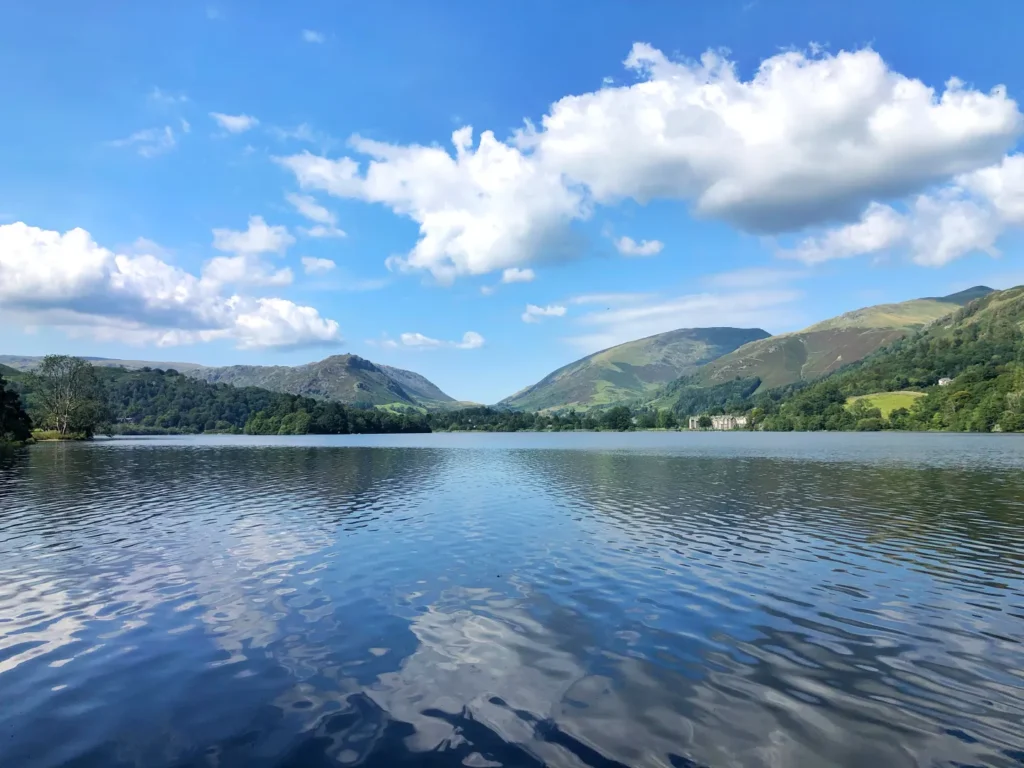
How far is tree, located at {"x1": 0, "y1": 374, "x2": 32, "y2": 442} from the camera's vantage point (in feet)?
446

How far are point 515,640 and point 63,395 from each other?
724 feet

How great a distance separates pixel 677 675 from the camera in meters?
14.8

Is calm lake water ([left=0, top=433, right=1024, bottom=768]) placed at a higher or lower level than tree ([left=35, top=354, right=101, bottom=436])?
lower

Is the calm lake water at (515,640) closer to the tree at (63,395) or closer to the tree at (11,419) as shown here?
the tree at (11,419)

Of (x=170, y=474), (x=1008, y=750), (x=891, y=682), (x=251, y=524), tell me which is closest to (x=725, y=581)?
(x=891, y=682)

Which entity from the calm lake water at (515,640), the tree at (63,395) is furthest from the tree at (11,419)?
the calm lake water at (515,640)

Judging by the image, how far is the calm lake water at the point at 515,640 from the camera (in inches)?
461

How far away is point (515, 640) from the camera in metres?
17.3

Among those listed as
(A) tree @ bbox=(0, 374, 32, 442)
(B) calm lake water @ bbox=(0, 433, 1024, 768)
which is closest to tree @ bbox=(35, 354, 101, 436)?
(A) tree @ bbox=(0, 374, 32, 442)

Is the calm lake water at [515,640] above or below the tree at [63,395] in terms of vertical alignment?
below

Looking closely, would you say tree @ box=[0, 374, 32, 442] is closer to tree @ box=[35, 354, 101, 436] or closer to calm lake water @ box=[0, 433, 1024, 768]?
tree @ box=[35, 354, 101, 436]

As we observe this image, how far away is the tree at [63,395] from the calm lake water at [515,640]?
577 feet

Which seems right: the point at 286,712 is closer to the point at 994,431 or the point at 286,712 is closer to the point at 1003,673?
the point at 1003,673

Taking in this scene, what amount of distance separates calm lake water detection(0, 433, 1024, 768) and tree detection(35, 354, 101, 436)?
577ft
